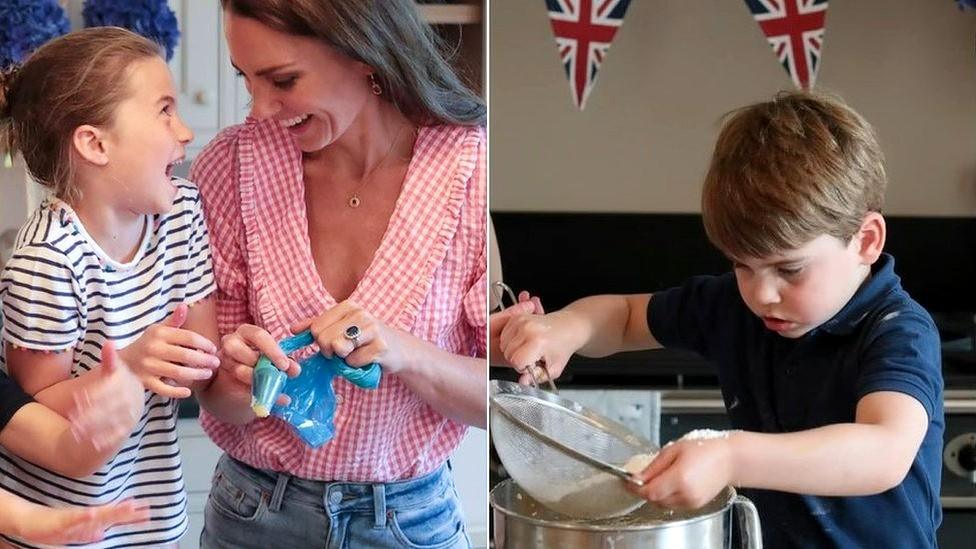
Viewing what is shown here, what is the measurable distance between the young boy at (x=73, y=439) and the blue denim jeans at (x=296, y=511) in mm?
39

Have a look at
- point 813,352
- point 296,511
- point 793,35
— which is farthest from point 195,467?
point 793,35

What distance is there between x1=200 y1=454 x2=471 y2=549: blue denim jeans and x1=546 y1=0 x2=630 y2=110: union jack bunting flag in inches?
9.4

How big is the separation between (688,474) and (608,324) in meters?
0.16

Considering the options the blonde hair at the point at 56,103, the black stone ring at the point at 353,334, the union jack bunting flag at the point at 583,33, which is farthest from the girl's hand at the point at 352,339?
the union jack bunting flag at the point at 583,33

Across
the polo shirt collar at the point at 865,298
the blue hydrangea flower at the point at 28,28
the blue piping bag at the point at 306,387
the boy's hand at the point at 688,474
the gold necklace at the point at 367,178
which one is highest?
the blue hydrangea flower at the point at 28,28

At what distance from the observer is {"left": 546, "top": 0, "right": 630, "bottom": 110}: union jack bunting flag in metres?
0.52

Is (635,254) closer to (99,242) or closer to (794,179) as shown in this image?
(794,179)

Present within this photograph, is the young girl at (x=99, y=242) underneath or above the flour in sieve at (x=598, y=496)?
above

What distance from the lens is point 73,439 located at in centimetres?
38

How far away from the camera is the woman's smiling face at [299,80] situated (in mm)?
385

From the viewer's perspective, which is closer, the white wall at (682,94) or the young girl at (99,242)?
the young girl at (99,242)

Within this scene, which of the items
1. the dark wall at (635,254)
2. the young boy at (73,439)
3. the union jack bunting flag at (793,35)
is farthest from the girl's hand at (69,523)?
the union jack bunting flag at (793,35)

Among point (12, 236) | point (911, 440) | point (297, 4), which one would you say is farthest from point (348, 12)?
point (911, 440)

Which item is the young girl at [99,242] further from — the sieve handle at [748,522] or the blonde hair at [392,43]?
the sieve handle at [748,522]
